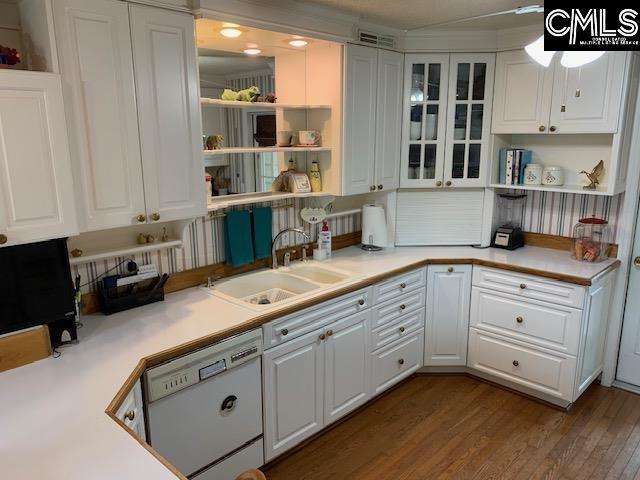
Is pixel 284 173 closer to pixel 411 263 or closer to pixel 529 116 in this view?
pixel 411 263

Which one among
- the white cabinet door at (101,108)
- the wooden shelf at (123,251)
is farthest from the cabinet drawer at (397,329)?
the white cabinet door at (101,108)

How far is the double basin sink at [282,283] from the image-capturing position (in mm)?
2799

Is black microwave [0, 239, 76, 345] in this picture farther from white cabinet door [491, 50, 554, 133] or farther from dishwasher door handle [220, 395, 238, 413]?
white cabinet door [491, 50, 554, 133]

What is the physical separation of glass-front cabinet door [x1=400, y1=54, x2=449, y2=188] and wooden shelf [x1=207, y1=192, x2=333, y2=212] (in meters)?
0.78

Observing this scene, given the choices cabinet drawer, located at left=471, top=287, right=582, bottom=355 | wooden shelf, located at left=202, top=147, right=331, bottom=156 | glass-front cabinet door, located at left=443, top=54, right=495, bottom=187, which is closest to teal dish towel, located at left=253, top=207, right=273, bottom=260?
wooden shelf, located at left=202, top=147, right=331, bottom=156

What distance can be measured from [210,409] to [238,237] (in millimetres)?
1033

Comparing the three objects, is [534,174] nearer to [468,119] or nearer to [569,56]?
[468,119]

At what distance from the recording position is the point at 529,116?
321 centimetres

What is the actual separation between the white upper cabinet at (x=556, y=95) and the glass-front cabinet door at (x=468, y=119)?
0.25 feet

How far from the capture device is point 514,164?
134 inches

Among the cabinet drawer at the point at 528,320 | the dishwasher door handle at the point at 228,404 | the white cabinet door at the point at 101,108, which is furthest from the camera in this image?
the cabinet drawer at the point at 528,320

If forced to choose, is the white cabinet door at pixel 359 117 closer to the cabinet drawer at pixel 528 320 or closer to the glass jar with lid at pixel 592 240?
the cabinet drawer at pixel 528 320

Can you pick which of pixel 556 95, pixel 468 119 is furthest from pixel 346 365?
pixel 556 95

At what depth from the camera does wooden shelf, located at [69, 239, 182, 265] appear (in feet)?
7.05
